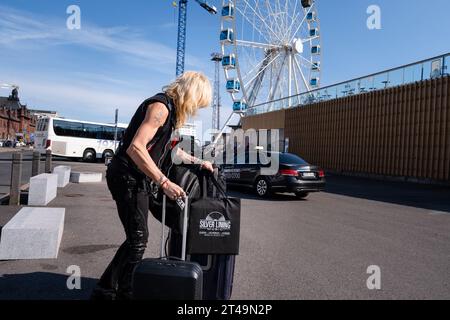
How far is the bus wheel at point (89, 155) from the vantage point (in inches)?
1168

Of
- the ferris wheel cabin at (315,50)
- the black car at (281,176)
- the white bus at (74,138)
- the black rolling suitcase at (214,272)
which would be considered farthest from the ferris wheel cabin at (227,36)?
the black rolling suitcase at (214,272)

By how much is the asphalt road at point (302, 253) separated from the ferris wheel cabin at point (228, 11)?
26302 millimetres

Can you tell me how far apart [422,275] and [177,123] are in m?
3.38

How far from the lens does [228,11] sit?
3319 cm

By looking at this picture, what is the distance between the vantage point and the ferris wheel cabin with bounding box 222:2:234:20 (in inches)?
1308

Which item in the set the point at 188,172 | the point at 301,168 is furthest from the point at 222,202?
the point at 301,168

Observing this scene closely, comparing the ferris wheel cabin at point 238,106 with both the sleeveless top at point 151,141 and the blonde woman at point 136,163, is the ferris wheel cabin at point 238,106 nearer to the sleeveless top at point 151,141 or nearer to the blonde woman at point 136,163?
the blonde woman at point 136,163

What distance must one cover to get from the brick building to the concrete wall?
245ft

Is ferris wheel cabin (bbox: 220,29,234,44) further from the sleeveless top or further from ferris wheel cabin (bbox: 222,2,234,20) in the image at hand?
the sleeveless top

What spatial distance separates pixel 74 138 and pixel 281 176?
828 inches

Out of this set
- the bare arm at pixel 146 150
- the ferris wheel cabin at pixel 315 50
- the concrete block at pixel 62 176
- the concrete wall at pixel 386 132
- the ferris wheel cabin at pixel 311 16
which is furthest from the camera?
the ferris wheel cabin at pixel 315 50

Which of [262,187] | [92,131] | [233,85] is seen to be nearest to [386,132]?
[262,187]

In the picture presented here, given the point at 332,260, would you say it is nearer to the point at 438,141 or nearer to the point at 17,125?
the point at 438,141

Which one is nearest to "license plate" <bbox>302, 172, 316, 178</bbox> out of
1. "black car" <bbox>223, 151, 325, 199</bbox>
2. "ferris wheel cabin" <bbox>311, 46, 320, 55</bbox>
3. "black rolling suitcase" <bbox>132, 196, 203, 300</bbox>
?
"black car" <bbox>223, 151, 325, 199</bbox>
